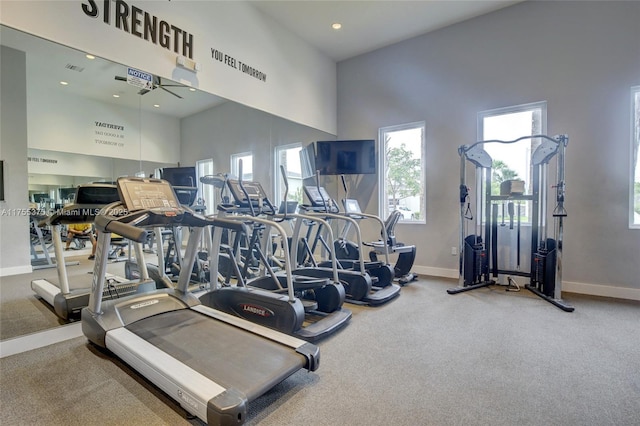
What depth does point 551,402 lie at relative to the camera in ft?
6.26

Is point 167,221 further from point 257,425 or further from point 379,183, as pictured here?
point 379,183

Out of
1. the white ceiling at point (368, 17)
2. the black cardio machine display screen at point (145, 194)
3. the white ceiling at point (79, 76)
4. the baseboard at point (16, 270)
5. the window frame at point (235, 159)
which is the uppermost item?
the white ceiling at point (368, 17)

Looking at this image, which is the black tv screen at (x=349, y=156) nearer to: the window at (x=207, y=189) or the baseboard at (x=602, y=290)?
the window at (x=207, y=189)

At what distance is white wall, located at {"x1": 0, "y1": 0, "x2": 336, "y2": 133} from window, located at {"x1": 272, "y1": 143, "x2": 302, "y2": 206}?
57 centimetres

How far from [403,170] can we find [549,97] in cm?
239

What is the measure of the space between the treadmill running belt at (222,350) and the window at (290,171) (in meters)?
3.21

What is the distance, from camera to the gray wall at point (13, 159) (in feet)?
8.79

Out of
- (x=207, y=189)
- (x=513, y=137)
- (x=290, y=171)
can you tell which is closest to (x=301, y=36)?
(x=290, y=171)

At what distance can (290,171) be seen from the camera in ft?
18.8

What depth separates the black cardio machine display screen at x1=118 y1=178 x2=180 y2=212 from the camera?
237 centimetres

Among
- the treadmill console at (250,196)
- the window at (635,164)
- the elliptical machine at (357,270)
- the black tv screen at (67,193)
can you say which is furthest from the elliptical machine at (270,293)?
the window at (635,164)

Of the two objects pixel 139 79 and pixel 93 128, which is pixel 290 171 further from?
pixel 93 128

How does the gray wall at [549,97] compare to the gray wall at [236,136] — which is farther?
the gray wall at [236,136]

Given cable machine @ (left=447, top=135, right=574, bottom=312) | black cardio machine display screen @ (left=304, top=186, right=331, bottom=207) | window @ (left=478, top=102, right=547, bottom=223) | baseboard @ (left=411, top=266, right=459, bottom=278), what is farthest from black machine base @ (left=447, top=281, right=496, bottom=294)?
black cardio machine display screen @ (left=304, top=186, right=331, bottom=207)
